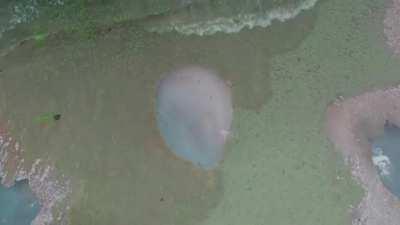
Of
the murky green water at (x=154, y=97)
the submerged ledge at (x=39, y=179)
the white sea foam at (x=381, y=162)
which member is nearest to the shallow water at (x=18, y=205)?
the submerged ledge at (x=39, y=179)

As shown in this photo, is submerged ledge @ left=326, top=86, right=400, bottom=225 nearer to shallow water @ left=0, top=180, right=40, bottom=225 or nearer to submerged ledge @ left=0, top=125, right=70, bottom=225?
submerged ledge @ left=0, top=125, right=70, bottom=225

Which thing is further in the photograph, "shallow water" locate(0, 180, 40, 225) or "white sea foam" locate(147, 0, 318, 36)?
"white sea foam" locate(147, 0, 318, 36)

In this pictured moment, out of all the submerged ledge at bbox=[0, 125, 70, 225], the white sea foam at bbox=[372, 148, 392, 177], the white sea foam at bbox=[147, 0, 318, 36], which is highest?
the white sea foam at bbox=[147, 0, 318, 36]

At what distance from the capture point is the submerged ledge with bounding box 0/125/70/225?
18.2 feet

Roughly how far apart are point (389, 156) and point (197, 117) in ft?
8.08

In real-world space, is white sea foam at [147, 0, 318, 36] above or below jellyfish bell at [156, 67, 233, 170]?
above

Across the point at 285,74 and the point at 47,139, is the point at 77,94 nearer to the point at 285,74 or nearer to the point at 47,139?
the point at 47,139

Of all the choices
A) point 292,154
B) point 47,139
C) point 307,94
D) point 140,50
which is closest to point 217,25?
point 140,50

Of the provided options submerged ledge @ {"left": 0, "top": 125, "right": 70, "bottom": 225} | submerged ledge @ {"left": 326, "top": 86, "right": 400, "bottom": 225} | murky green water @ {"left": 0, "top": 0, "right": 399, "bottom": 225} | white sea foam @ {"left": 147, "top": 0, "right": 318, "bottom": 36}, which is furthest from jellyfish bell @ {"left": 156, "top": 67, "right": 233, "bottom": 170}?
submerged ledge @ {"left": 0, "top": 125, "right": 70, "bottom": 225}

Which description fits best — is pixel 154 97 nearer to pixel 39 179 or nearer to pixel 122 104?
pixel 122 104

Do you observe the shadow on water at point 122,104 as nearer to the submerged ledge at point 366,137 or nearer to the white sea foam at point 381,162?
the submerged ledge at point 366,137

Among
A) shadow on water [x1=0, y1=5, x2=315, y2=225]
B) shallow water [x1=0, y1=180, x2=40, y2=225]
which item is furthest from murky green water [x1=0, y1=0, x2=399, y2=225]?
shallow water [x1=0, y1=180, x2=40, y2=225]

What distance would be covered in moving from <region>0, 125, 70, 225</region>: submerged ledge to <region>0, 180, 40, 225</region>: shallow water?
6 cm

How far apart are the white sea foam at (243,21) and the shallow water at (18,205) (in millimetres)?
2659
